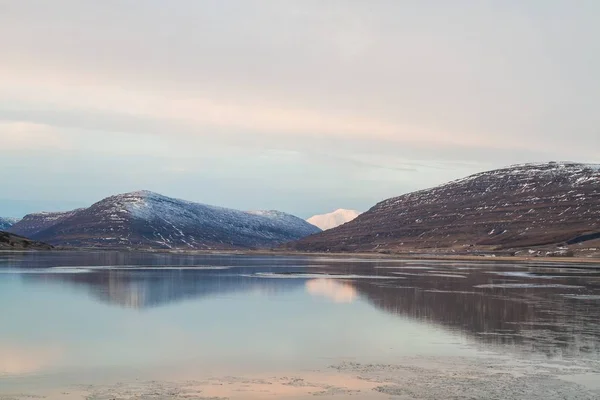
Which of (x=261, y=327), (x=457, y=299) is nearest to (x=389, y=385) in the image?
(x=261, y=327)

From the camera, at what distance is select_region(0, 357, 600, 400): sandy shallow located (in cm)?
2280

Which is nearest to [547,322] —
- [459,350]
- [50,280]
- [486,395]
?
[459,350]

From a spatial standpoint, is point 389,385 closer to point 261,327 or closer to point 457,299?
point 261,327

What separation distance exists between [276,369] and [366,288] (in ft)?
137

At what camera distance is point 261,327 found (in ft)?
130

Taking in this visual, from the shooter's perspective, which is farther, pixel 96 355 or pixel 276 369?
pixel 96 355

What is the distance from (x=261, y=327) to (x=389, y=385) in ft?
51.8

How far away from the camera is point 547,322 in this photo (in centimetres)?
4172

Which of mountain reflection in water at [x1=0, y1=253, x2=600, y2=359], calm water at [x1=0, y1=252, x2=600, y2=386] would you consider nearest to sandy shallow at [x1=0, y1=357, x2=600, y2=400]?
calm water at [x1=0, y1=252, x2=600, y2=386]

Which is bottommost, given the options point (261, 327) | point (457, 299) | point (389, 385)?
point (389, 385)

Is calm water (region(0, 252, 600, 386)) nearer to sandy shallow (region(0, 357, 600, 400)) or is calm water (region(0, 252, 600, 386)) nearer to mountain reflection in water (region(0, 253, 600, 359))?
mountain reflection in water (region(0, 253, 600, 359))

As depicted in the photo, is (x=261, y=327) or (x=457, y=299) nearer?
(x=261, y=327)

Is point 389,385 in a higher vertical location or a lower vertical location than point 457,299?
lower

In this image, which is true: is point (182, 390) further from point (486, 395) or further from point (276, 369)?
point (486, 395)
